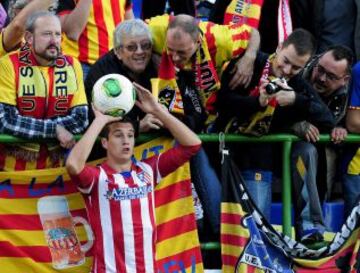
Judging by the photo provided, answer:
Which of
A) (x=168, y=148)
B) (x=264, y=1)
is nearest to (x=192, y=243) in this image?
(x=168, y=148)

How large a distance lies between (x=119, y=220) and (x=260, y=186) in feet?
4.31

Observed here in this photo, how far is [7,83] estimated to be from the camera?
7.31 meters

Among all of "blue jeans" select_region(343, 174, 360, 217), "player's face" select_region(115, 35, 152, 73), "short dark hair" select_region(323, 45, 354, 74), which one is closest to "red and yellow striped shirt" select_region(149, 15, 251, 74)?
"player's face" select_region(115, 35, 152, 73)

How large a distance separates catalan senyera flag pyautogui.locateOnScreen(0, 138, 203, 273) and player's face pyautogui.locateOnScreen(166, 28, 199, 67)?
589 millimetres

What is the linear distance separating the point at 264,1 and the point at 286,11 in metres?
0.21

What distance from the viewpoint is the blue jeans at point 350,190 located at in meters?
8.16

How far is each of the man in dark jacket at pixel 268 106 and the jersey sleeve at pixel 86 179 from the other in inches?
46.4

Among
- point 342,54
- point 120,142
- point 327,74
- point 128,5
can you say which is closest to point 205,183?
point 120,142

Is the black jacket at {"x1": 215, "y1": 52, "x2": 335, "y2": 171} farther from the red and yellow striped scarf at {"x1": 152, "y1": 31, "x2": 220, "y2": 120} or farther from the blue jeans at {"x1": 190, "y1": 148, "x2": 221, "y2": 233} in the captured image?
the blue jeans at {"x1": 190, "y1": 148, "x2": 221, "y2": 233}

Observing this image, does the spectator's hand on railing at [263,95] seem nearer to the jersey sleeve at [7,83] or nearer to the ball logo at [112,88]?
the ball logo at [112,88]

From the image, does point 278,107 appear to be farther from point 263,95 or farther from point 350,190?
point 350,190

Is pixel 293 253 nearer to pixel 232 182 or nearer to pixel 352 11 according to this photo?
pixel 232 182

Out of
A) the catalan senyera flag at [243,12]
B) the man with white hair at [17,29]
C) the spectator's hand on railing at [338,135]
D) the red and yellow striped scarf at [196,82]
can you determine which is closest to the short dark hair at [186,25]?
the red and yellow striped scarf at [196,82]

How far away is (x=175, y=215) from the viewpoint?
764 cm
